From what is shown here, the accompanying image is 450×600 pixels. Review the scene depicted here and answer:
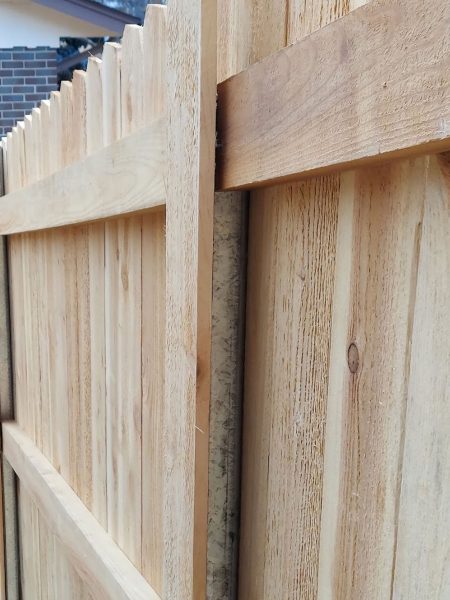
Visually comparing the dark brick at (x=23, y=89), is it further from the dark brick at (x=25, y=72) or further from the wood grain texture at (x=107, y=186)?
the wood grain texture at (x=107, y=186)

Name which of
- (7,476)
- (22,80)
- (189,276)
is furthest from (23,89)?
(189,276)

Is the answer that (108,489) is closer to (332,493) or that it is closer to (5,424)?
(332,493)

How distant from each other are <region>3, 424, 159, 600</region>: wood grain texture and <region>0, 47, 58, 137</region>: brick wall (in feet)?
13.7

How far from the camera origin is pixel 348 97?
501 millimetres

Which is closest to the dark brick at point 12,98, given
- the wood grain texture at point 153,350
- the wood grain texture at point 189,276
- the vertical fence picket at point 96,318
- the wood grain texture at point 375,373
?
the vertical fence picket at point 96,318

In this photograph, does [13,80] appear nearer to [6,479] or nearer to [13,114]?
[13,114]

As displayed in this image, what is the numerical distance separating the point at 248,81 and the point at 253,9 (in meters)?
0.11

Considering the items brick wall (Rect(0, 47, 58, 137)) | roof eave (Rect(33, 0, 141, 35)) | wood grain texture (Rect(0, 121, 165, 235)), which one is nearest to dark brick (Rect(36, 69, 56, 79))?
brick wall (Rect(0, 47, 58, 137))

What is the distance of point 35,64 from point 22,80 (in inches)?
7.8

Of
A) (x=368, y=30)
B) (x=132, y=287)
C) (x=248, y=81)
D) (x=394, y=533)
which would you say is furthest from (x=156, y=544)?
(x=368, y=30)

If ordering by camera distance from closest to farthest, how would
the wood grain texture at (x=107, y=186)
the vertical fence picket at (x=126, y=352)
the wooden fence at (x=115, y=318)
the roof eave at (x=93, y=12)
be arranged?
the wooden fence at (x=115, y=318)
the wood grain texture at (x=107, y=186)
the vertical fence picket at (x=126, y=352)
the roof eave at (x=93, y=12)

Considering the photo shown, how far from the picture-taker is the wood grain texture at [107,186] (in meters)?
0.90

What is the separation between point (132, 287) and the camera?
44.1 inches

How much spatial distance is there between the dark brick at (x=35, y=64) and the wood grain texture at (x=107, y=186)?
13.7 ft
